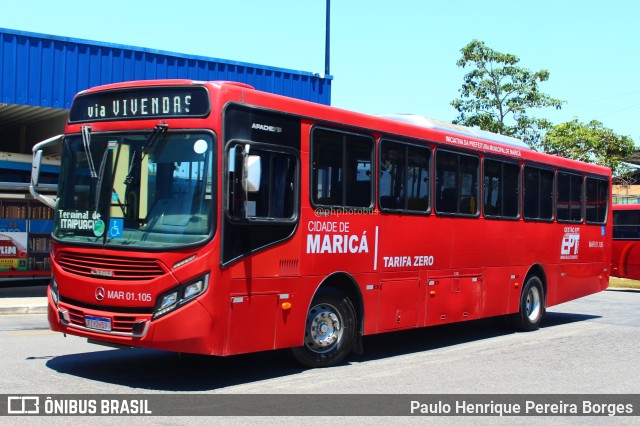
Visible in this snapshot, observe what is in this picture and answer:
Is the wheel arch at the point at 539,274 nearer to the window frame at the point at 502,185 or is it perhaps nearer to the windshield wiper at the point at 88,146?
the window frame at the point at 502,185

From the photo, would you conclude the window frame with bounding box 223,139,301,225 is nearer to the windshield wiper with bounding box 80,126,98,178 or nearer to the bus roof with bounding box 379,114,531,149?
the windshield wiper with bounding box 80,126,98,178

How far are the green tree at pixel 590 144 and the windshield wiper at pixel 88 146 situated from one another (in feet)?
103

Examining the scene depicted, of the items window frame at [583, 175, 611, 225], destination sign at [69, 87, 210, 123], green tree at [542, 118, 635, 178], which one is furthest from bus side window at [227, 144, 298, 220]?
green tree at [542, 118, 635, 178]

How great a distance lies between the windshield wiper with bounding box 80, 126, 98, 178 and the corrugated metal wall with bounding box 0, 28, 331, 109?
1082cm

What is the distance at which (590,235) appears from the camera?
661 inches

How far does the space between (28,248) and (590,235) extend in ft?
42.7

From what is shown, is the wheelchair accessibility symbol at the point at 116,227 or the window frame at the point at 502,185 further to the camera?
the window frame at the point at 502,185

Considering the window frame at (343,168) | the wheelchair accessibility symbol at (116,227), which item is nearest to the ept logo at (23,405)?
the wheelchair accessibility symbol at (116,227)

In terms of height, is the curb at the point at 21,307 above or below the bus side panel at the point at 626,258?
below

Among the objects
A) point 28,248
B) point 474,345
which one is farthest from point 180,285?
point 28,248

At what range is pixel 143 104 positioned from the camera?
875cm

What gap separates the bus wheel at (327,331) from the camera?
9.70 meters

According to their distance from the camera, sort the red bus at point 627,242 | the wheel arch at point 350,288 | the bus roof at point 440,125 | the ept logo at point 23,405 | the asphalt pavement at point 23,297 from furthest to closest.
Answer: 1. the red bus at point 627,242
2. the asphalt pavement at point 23,297
3. the bus roof at point 440,125
4. the wheel arch at point 350,288
5. the ept logo at point 23,405

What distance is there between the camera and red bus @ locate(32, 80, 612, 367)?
8219 millimetres
